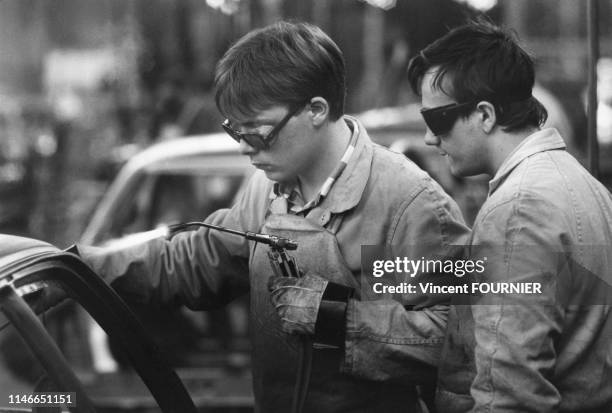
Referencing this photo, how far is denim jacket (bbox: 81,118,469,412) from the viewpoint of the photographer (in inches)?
99.1

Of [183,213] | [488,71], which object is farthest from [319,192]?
[183,213]

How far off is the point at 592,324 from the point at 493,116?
592 millimetres

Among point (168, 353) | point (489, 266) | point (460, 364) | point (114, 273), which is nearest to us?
point (489, 266)

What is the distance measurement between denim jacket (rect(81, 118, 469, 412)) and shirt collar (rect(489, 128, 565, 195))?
0.21 meters

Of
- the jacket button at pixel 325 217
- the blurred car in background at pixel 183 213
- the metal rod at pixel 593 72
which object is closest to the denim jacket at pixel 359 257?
the jacket button at pixel 325 217

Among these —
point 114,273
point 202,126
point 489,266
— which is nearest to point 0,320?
point 114,273

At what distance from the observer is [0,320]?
1956 mm

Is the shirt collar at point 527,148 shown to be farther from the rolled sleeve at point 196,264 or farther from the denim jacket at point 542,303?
the rolled sleeve at point 196,264

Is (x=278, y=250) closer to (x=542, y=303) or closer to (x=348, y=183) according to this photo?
(x=348, y=183)

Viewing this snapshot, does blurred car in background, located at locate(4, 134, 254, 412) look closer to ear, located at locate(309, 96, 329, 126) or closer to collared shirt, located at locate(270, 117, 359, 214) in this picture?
collared shirt, located at locate(270, 117, 359, 214)

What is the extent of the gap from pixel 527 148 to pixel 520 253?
14.2 inches

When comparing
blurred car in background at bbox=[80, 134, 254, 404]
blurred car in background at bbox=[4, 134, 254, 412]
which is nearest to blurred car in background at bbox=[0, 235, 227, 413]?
blurred car in background at bbox=[4, 134, 254, 412]

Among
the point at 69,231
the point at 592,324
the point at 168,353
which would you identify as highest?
the point at 592,324

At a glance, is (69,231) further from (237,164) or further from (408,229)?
(408,229)
